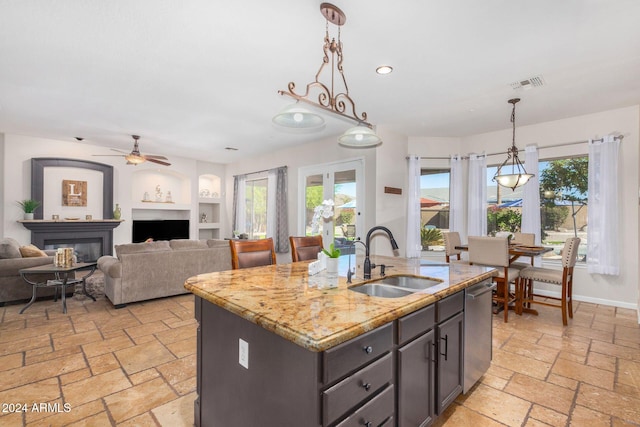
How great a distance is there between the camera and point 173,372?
7.90ft

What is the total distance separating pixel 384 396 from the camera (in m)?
1.30

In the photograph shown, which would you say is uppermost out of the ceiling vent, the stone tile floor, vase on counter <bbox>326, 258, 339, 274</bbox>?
the ceiling vent

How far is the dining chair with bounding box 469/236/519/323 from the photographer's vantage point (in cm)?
361

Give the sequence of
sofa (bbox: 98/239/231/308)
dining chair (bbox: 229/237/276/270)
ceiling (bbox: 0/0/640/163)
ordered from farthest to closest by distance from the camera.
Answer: sofa (bbox: 98/239/231/308)
dining chair (bbox: 229/237/276/270)
ceiling (bbox: 0/0/640/163)

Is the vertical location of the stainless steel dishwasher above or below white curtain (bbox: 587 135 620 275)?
below

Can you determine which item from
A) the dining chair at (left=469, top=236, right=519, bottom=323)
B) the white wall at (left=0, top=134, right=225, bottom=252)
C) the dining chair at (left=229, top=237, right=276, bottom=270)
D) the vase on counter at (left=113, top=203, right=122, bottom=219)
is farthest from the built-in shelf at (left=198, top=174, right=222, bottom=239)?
the dining chair at (left=469, top=236, right=519, bottom=323)

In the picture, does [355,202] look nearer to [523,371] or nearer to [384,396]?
[523,371]

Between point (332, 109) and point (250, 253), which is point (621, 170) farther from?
point (250, 253)

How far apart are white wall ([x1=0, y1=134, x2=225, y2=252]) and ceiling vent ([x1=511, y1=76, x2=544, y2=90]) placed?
7.15m

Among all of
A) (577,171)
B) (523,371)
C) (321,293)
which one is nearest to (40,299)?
(321,293)

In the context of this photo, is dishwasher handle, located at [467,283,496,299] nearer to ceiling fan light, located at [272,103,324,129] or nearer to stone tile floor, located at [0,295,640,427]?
stone tile floor, located at [0,295,640,427]

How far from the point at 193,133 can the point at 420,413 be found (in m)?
5.42

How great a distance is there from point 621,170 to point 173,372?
5752mm

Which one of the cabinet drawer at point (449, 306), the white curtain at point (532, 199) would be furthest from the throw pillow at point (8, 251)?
the white curtain at point (532, 199)
